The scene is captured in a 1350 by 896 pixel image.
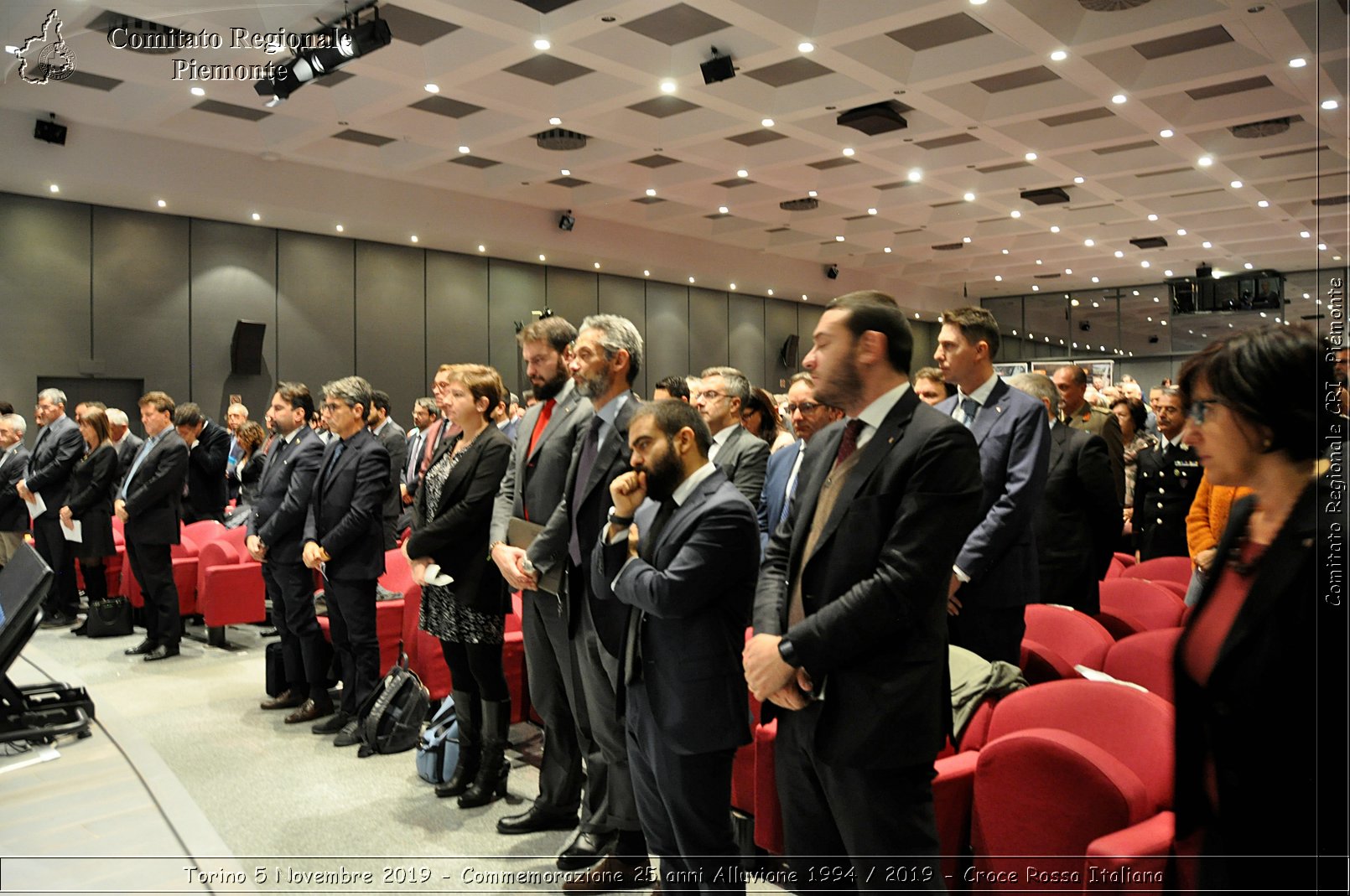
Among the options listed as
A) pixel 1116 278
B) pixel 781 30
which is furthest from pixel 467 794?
pixel 1116 278

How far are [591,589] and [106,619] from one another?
→ 583cm

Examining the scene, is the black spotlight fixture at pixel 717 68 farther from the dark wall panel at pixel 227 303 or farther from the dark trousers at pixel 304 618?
the dark wall panel at pixel 227 303

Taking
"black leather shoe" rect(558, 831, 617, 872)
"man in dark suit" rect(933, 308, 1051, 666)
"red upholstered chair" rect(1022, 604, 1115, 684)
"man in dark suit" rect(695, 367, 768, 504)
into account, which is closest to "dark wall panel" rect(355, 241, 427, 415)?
"man in dark suit" rect(695, 367, 768, 504)

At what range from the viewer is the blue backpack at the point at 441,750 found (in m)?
3.96

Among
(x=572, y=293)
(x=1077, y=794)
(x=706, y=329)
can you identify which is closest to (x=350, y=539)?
(x=1077, y=794)

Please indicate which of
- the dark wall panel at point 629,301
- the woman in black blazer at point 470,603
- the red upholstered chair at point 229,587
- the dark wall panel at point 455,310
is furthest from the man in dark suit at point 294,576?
the dark wall panel at point 629,301

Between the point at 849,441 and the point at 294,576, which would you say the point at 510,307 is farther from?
the point at 849,441

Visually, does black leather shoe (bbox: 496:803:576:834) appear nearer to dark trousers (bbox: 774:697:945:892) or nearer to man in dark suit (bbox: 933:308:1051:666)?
man in dark suit (bbox: 933:308:1051:666)

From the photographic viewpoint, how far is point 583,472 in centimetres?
315

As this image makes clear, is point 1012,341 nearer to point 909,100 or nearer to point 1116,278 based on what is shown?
point 1116,278

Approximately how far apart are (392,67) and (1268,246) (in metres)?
15.2

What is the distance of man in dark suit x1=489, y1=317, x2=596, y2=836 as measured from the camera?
3.30 metres

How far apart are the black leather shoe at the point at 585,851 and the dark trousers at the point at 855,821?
4.60ft

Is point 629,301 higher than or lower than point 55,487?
higher
